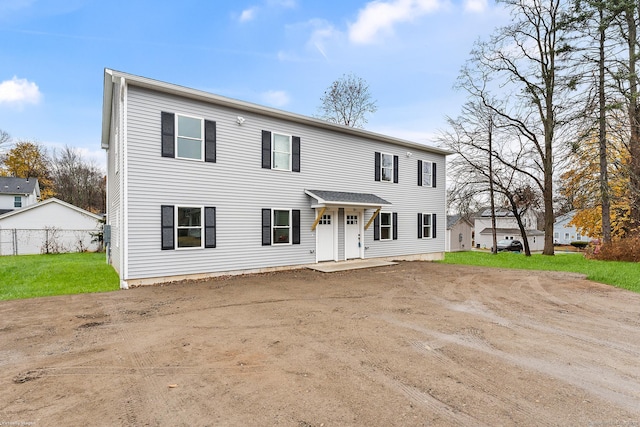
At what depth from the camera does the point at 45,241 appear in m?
20.1

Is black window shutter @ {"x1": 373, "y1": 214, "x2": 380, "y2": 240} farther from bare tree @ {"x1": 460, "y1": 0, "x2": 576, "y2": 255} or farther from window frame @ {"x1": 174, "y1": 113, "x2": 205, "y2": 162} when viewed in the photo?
bare tree @ {"x1": 460, "y1": 0, "x2": 576, "y2": 255}

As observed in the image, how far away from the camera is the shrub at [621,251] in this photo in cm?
1348

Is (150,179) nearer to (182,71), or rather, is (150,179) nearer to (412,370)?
(412,370)

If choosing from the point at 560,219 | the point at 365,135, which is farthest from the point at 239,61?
the point at 560,219

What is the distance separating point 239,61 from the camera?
1619 centimetres

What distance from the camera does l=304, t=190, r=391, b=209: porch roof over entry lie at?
37.2 ft

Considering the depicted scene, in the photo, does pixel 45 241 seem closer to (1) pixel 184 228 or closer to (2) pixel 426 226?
(1) pixel 184 228

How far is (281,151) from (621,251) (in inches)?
591

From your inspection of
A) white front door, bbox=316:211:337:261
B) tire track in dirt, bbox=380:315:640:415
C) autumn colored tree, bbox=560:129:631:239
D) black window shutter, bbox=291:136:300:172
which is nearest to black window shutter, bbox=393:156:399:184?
white front door, bbox=316:211:337:261

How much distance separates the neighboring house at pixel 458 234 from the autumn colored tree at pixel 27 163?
43.8 meters

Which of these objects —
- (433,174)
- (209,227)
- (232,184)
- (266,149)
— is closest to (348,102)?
(433,174)

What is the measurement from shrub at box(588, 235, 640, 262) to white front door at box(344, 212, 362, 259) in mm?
11123

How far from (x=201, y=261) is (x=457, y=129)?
1638 cm

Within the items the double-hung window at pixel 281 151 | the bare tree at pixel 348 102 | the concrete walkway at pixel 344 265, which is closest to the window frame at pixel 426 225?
the concrete walkway at pixel 344 265
